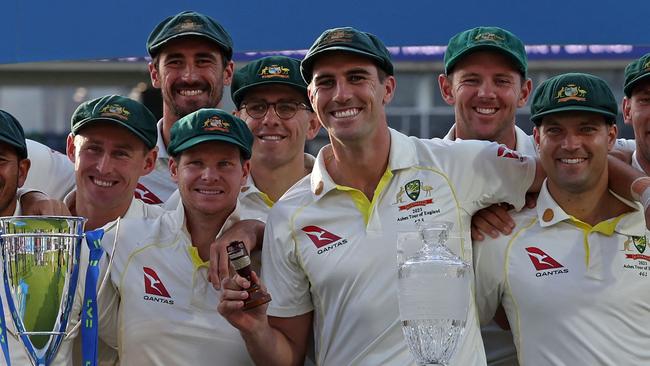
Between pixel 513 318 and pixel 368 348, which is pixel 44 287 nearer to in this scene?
pixel 368 348

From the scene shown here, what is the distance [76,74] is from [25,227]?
31.4 ft

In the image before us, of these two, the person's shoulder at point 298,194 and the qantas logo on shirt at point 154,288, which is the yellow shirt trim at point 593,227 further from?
the qantas logo on shirt at point 154,288

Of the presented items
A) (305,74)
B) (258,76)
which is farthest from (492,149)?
(258,76)

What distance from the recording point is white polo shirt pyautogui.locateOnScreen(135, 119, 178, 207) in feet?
14.8

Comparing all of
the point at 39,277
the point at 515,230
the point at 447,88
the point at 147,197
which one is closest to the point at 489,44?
the point at 447,88

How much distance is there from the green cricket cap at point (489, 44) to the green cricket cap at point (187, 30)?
2.89ft

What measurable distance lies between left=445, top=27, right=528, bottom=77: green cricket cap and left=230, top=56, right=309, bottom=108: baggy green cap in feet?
1.83

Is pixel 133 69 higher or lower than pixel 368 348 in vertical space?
higher

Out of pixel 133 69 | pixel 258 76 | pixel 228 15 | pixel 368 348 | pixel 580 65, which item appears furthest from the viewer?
pixel 133 69

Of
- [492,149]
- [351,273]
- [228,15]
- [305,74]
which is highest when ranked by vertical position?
Result: [228,15]

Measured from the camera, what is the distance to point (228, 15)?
15.4 ft

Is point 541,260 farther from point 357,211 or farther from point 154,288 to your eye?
point 154,288

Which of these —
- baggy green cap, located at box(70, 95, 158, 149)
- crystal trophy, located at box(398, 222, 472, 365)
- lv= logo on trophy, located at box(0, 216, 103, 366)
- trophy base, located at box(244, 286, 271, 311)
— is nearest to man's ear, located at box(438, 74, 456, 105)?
baggy green cap, located at box(70, 95, 158, 149)

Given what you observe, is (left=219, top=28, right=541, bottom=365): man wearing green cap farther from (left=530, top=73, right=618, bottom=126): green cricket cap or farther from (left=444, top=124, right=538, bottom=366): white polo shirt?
(left=444, top=124, right=538, bottom=366): white polo shirt
